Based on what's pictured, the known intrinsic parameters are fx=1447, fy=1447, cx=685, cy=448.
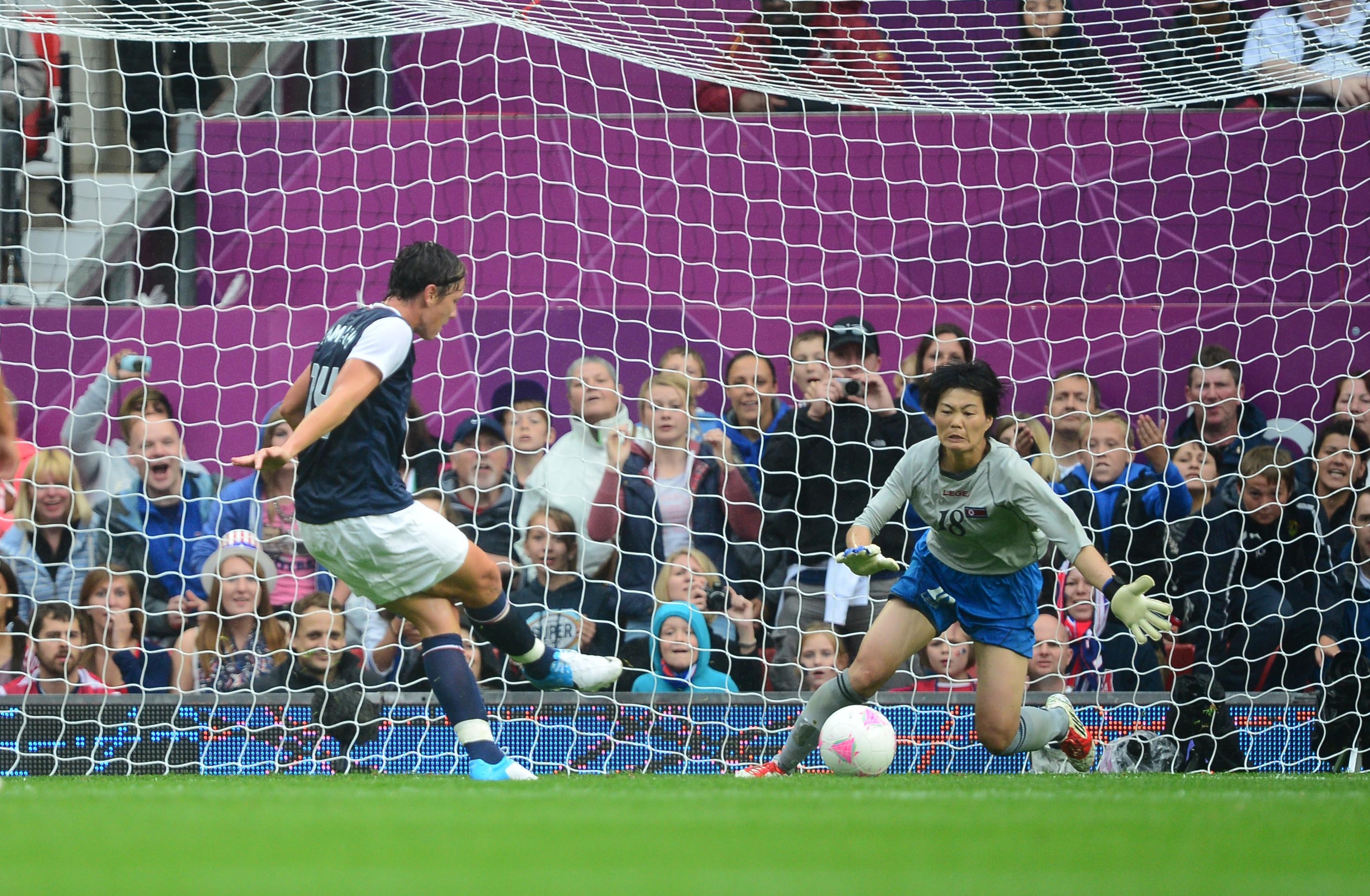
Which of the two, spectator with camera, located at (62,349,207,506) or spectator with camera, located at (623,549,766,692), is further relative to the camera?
spectator with camera, located at (62,349,207,506)

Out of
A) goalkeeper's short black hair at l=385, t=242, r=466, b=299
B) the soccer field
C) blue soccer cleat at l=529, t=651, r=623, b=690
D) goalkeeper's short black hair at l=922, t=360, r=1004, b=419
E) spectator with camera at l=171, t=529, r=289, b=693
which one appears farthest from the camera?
spectator with camera at l=171, t=529, r=289, b=693

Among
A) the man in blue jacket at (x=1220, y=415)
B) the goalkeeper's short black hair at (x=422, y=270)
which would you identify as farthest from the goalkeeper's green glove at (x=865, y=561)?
the man in blue jacket at (x=1220, y=415)

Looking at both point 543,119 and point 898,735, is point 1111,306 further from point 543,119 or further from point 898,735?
point 543,119

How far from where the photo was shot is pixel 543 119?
24.0 feet

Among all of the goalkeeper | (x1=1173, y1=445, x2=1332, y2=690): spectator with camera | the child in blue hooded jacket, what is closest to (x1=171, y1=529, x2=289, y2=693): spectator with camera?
the child in blue hooded jacket

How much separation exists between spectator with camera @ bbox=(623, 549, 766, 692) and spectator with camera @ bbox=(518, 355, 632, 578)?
0.34 m

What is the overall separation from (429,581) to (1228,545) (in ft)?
12.2

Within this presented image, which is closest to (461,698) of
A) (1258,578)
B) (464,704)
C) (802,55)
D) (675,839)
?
(464,704)

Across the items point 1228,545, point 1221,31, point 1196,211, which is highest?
point 1221,31

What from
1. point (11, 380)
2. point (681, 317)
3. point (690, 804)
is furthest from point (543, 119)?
point (690, 804)

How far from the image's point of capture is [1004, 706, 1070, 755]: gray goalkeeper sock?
5.14m

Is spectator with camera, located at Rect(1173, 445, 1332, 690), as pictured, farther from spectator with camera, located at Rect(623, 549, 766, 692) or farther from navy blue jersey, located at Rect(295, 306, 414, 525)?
navy blue jersey, located at Rect(295, 306, 414, 525)

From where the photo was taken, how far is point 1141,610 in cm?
423

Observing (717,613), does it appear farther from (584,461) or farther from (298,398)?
(298,398)
